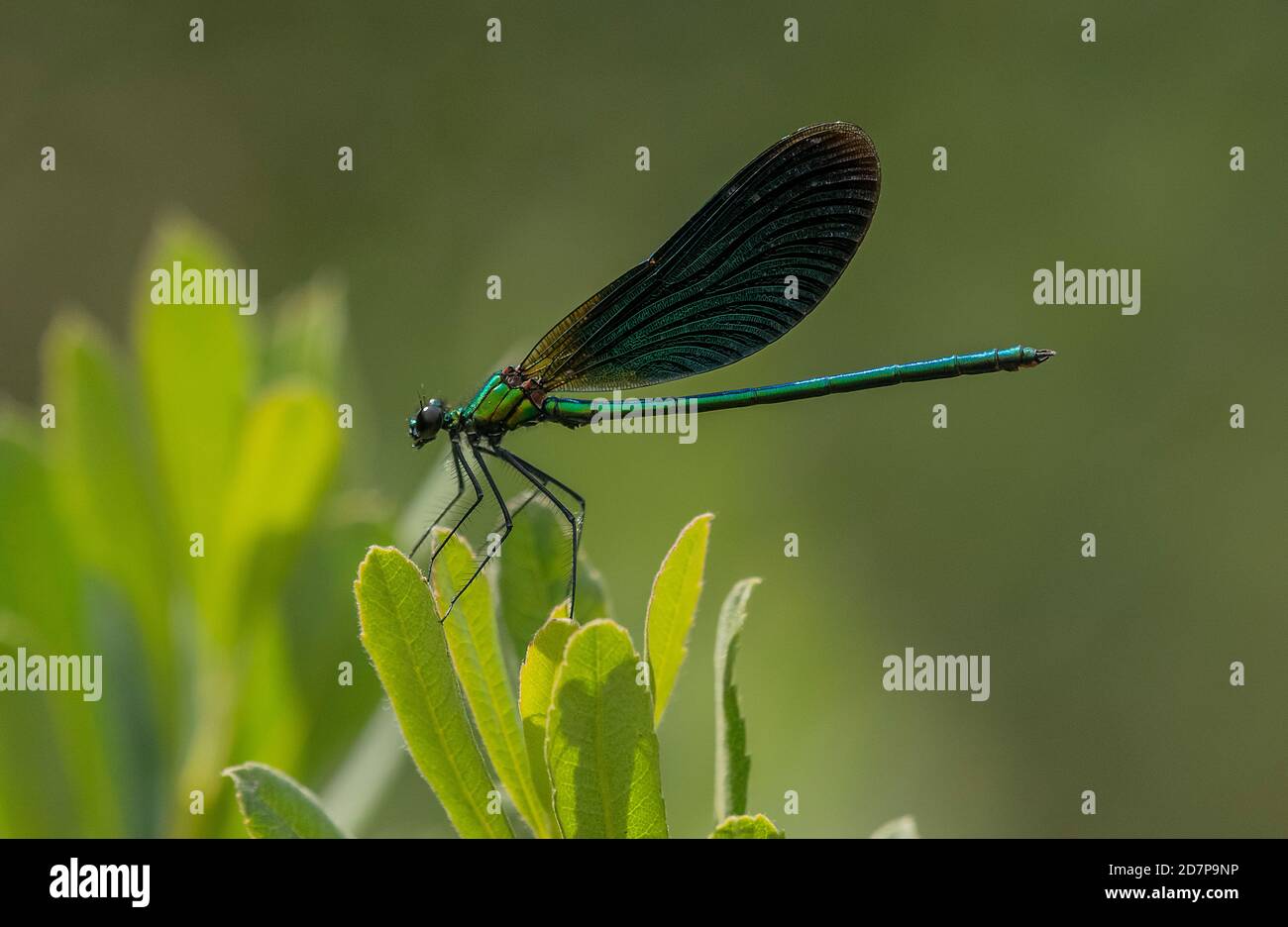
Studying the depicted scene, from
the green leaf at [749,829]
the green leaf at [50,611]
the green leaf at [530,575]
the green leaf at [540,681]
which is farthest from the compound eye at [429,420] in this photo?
the green leaf at [749,829]

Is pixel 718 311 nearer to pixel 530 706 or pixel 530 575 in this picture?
pixel 530 575

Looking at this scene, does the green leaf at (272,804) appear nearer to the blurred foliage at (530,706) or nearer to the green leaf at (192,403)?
the blurred foliage at (530,706)

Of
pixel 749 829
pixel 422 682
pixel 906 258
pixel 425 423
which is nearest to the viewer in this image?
pixel 749 829

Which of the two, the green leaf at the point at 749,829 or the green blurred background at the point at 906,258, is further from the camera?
the green blurred background at the point at 906,258

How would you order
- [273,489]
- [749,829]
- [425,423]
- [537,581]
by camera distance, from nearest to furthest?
[749,829] < [537,581] < [273,489] < [425,423]

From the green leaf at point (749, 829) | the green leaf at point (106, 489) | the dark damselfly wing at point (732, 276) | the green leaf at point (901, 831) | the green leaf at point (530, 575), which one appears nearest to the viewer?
the green leaf at point (749, 829)

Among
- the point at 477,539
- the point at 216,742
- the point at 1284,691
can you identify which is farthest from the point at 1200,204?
the point at 216,742

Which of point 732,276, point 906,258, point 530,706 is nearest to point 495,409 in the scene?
point 732,276
